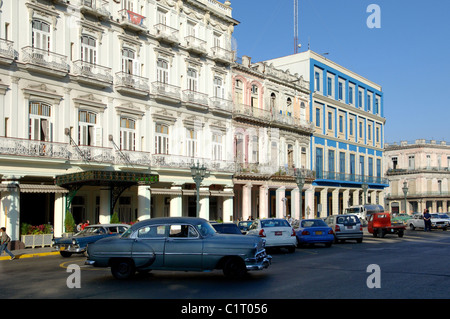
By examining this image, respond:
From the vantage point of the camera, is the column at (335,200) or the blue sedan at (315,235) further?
the column at (335,200)

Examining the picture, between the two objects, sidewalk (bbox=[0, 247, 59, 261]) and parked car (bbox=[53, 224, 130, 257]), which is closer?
parked car (bbox=[53, 224, 130, 257])

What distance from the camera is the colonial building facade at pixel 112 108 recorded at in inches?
958

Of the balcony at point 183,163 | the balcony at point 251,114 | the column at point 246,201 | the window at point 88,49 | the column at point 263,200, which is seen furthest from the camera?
the column at point 263,200

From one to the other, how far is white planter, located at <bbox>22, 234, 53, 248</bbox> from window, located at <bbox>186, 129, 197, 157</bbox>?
12.0m

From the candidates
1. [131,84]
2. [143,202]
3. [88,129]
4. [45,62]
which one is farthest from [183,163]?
[45,62]

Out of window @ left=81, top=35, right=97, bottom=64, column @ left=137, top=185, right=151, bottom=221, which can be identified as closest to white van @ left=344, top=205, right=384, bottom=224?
column @ left=137, top=185, right=151, bottom=221

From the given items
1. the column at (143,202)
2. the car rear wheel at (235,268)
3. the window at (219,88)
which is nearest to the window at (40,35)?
the column at (143,202)

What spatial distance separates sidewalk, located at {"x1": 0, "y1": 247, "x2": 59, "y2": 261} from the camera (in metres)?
21.1

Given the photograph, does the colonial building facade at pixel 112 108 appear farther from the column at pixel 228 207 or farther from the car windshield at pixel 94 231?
the car windshield at pixel 94 231

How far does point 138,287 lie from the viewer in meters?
11.5

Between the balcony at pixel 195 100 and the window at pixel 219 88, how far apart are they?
1.78m

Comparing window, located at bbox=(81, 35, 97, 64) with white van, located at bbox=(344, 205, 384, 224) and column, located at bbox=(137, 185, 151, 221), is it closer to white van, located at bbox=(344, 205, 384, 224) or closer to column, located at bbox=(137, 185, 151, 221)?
column, located at bbox=(137, 185, 151, 221)
